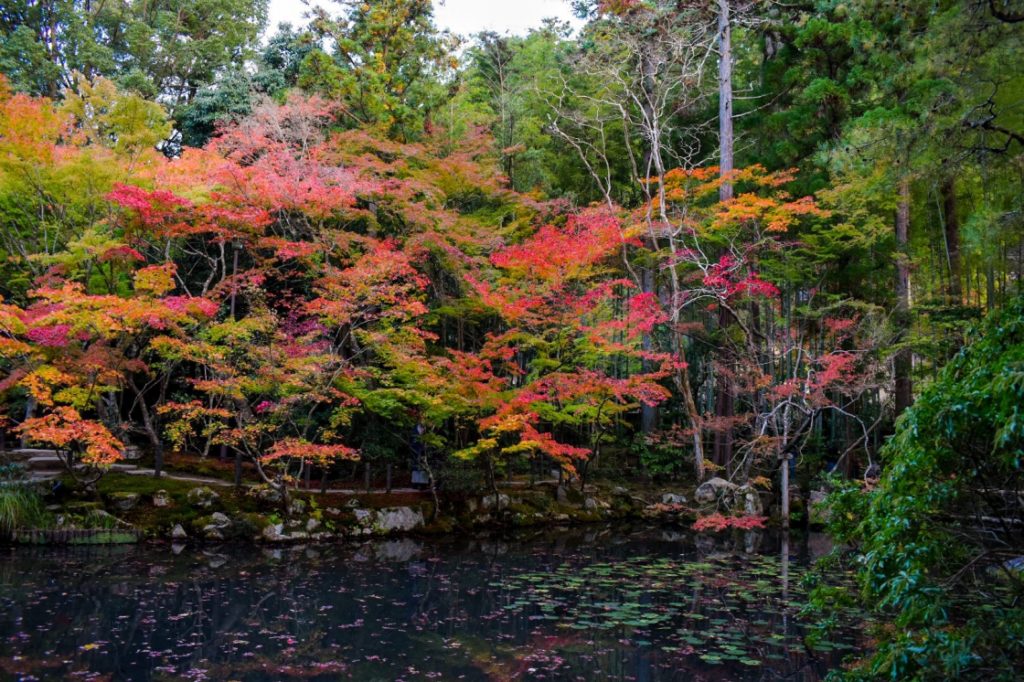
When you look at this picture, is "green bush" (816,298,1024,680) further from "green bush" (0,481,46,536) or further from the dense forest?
"green bush" (0,481,46,536)

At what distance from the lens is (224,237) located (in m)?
12.2

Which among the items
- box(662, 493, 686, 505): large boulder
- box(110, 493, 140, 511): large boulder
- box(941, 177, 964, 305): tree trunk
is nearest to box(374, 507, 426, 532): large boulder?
box(110, 493, 140, 511): large boulder

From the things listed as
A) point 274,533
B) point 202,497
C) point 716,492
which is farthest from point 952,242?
point 202,497

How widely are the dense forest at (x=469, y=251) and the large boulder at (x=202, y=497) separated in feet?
2.45

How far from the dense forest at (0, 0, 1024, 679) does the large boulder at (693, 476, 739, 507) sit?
1.93 feet

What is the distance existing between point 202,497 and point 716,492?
376 inches

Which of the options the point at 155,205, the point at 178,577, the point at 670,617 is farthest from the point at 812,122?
the point at 178,577

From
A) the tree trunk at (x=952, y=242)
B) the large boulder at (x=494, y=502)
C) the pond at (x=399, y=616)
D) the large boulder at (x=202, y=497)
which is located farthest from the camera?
the large boulder at (x=494, y=502)

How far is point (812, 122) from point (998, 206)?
5.68 m

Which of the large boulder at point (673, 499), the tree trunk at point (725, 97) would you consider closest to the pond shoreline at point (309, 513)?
the large boulder at point (673, 499)

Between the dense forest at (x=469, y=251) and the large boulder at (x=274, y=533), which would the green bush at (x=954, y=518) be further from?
the large boulder at (x=274, y=533)

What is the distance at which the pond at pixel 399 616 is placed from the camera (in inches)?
211

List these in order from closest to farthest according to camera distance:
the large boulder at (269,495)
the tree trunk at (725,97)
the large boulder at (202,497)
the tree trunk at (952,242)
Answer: the large boulder at (202,497) < the large boulder at (269,495) < the tree trunk at (952,242) < the tree trunk at (725,97)

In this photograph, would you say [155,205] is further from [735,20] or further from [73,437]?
[735,20]
